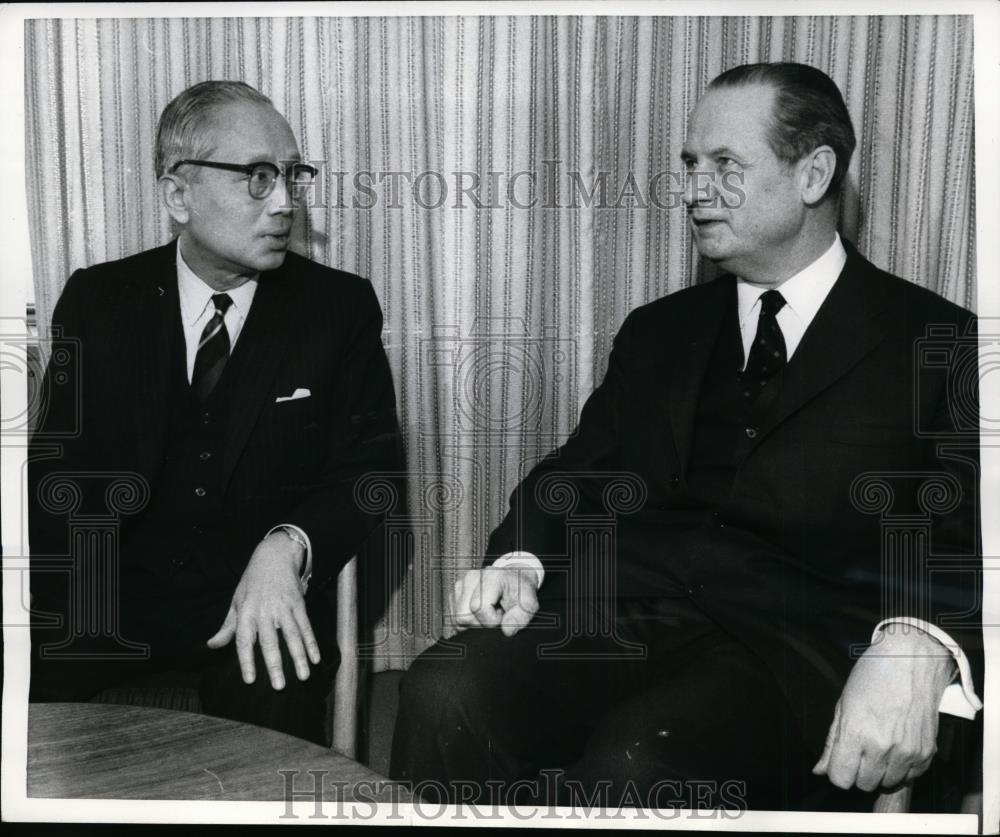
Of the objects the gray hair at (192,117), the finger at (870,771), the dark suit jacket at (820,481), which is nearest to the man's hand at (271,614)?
the dark suit jacket at (820,481)

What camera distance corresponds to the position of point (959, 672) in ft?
7.92

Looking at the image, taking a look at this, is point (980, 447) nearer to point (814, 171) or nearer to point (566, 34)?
point (814, 171)

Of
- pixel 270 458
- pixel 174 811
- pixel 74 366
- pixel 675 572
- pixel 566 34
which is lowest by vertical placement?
pixel 174 811

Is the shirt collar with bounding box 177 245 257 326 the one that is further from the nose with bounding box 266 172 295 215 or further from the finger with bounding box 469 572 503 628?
the finger with bounding box 469 572 503 628

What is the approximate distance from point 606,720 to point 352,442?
794 millimetres

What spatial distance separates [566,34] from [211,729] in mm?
1705

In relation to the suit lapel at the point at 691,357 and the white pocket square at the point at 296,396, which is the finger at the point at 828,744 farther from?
the white pocket square at the point at 296,396

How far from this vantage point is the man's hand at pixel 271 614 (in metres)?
2.49

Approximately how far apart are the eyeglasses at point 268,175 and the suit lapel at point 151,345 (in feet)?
0.65

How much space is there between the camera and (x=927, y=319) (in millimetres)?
2416

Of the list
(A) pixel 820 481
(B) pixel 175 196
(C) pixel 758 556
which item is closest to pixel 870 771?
(C) pixel 758 556

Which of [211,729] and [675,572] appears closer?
[675,572]

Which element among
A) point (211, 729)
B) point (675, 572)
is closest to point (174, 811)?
point (211, 729)

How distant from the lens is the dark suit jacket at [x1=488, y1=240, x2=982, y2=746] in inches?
93.2
